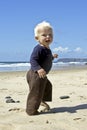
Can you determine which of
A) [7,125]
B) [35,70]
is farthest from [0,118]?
[35,70]

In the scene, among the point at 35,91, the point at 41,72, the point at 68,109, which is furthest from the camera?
the point at 68,109

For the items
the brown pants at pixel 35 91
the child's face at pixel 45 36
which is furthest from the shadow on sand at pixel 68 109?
the child's face at pixel 45 36

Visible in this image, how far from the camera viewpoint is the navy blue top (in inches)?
212

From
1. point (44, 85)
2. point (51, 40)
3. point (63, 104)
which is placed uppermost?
point (51, 40)

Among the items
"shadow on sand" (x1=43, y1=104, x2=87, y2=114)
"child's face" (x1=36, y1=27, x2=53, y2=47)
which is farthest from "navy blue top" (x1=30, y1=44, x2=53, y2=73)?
"shadow on sand" (x1=43, y1=104, x2=87, y2=114)

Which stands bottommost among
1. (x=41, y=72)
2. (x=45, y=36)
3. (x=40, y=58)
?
(x=41, y=72)

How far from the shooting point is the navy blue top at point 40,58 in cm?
Result: 539

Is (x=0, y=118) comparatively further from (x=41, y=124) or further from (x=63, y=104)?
(x=63, y=104)

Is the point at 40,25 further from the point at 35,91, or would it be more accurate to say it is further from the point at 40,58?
the point at 35,91

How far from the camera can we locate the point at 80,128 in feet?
14.6

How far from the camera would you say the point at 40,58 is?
5.44 metres

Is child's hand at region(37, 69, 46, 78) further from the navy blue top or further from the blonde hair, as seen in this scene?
the blonde hair

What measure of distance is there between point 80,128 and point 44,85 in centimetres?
122

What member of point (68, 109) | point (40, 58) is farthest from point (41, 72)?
point (68, 109)
